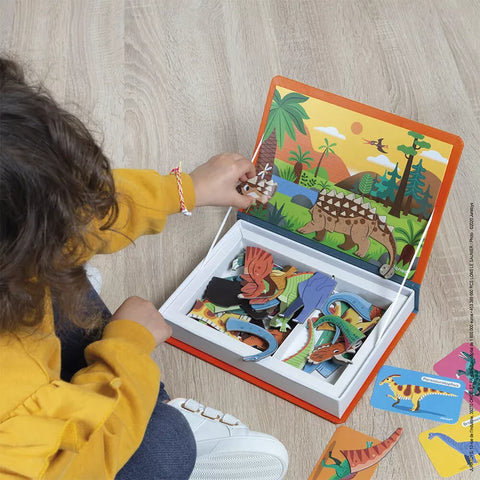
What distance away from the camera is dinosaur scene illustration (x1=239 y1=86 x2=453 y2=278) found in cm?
101

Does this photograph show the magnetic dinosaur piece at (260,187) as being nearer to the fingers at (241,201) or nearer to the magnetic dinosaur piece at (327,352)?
the fingers at (241,201)

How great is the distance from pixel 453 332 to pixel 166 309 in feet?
1.43

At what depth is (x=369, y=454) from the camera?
0.97m

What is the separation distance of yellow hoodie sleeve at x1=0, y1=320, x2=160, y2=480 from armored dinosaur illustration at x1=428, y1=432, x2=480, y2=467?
0.41m

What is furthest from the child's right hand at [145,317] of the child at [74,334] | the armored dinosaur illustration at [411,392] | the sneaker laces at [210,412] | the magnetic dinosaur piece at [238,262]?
the armored dinosaur illustration at [411,392]

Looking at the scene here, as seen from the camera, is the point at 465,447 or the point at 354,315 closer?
the point at 465,447

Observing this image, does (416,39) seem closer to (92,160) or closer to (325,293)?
(325,293)

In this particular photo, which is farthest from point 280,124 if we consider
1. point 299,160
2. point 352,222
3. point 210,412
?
point 210,412

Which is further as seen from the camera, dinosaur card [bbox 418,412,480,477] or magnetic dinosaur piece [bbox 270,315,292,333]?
magnetic dinosaur piece [bbox 270,315,292,333]

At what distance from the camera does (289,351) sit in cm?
104

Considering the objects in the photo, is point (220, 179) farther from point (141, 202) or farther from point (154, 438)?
point (154, 438)

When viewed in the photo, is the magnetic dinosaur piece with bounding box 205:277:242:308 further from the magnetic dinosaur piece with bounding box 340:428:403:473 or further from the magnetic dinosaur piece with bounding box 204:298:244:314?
the magnetic dinosaur piece with bounding box 340:428:403:473

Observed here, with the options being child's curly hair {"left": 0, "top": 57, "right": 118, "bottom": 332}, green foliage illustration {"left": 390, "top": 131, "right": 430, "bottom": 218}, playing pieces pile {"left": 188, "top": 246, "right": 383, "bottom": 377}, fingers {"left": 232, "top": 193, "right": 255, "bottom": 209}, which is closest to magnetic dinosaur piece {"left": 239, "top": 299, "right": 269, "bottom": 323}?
playing pieces pile {"left": 188, "top": 246, "right": 383, "bottom": 377}

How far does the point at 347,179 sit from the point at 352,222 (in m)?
0.07
